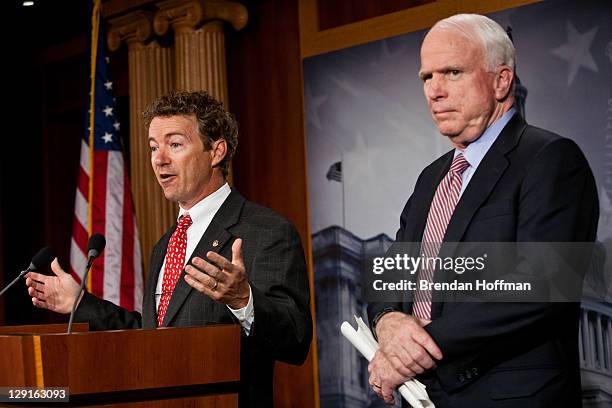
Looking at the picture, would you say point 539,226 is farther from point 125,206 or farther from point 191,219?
point 125,206

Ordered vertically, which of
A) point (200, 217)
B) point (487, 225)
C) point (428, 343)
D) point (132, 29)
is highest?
point (132, 29)

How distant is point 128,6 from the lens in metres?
5.66

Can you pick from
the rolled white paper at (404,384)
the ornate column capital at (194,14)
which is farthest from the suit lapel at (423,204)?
the ornate column capital at (194,14)

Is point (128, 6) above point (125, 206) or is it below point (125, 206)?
above

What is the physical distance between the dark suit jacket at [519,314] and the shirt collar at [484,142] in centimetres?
7

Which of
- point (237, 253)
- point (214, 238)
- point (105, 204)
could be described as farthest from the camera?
point (105, 204)

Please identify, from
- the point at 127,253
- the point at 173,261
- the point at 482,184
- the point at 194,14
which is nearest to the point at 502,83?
the point at 482,184

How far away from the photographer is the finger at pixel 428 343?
6.22ft

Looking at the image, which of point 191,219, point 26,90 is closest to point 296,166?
point 191,219

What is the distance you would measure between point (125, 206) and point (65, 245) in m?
2.33

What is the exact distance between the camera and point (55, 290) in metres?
2.68

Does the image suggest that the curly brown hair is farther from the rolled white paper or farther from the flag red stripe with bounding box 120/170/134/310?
the flag red stripe with bounding box 120/170/134/310

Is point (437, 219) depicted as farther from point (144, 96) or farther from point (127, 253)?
point (144, 96)

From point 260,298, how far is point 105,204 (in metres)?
2.94
